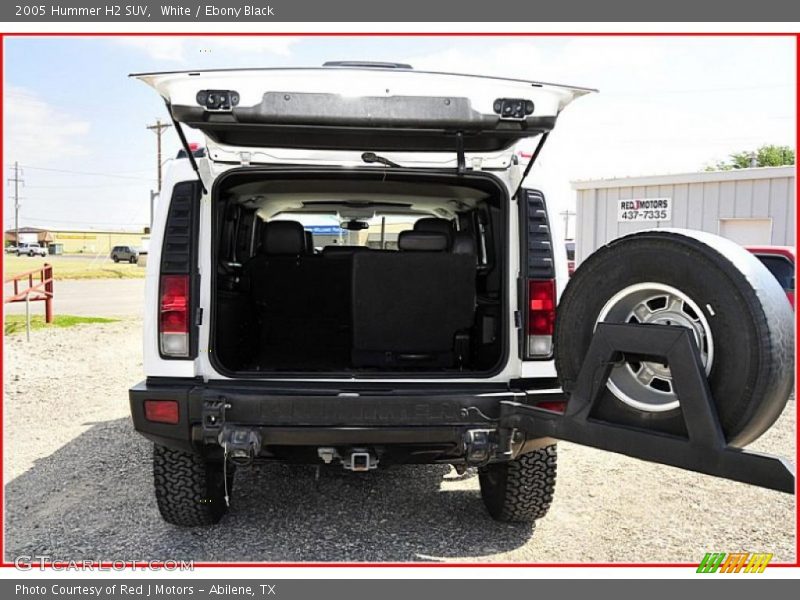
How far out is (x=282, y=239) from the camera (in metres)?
4.79

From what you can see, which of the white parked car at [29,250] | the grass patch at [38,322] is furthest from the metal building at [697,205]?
the white parked car at [29,250]

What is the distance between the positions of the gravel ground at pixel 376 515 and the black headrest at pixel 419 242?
1.55 metres

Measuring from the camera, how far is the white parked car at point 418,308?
2604mm

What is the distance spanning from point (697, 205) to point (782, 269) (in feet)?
25.4

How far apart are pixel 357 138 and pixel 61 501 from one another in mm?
2964

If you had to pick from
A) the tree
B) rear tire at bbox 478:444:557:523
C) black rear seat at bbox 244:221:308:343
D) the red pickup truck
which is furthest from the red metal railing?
the tree

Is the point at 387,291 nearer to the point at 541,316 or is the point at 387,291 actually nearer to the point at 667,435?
the point at 541,316

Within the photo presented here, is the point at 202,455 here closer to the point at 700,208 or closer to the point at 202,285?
the point at 202,285

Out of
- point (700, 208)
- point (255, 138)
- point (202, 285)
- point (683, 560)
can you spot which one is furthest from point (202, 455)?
point (700, 208)

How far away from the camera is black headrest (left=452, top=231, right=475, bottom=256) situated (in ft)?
14.8

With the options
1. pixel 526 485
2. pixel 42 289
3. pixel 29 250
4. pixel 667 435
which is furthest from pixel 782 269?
pixel 29 250

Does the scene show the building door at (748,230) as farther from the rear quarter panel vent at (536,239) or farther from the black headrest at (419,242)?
the rear quarter panel vent at (536,239)

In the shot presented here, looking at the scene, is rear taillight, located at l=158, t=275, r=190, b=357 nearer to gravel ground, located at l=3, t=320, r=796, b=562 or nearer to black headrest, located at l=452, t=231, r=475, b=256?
gravel ground, located at l=3, t=320, r=796, b=562

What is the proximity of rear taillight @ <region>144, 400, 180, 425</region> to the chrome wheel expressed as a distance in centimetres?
195
